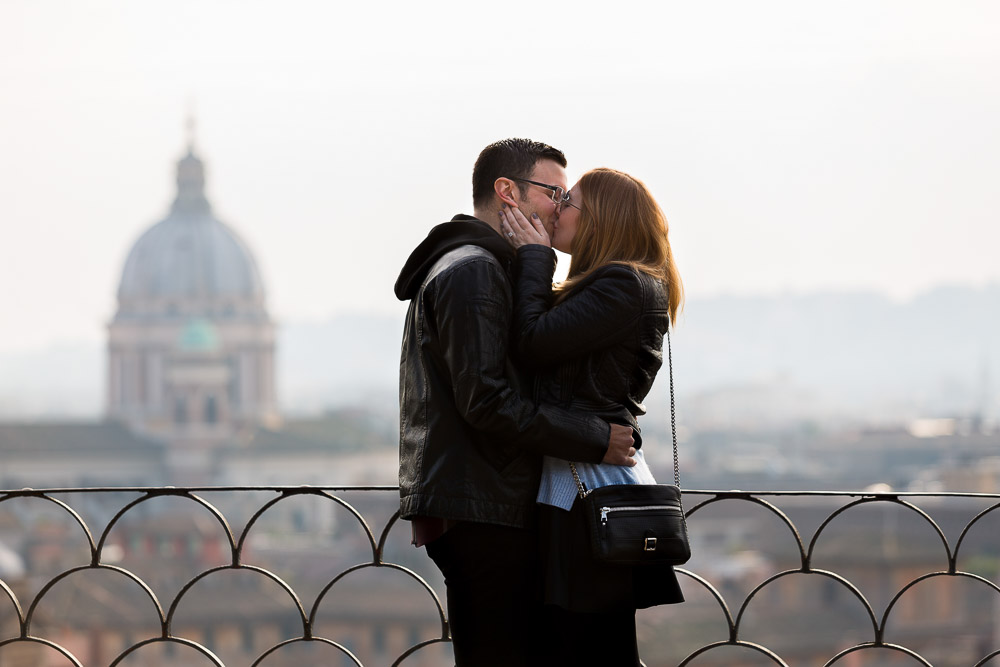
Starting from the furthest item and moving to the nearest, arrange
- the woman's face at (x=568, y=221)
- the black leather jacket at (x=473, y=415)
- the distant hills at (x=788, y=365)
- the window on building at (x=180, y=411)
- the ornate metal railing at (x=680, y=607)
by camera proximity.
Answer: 1. the distant hills at (x=788, y=365)
2. the window on building at (x=180, y=411)
3. the ornate metal railing at (x=680, y=607)
4. the woman's face at (x=568, y=221)
5. the black leather jacket at (x=473, y=415)

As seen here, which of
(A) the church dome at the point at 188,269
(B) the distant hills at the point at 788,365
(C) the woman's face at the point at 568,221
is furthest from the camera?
(B) the distant hills at the point at 788,365

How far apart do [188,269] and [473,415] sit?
6603 centimetres

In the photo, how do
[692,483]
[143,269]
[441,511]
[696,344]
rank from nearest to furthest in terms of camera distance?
[441,511], [692,483], [143,269], [696,344]

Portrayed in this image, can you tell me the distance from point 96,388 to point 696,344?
6358cm

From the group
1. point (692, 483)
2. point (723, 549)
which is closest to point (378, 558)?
point (723, 549)

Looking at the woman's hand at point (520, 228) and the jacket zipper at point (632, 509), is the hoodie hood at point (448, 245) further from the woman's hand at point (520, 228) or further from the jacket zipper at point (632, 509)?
the jacket zipper at point (632, 509)

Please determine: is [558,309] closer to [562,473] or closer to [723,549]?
[562,473]

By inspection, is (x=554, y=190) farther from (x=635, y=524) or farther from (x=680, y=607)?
(x=680, y=607)

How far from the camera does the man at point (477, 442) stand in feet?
4.62

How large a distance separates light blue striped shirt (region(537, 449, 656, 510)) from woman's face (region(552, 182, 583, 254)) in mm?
243

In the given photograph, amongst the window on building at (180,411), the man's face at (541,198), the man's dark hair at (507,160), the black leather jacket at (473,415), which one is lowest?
the window on building at (180,411)

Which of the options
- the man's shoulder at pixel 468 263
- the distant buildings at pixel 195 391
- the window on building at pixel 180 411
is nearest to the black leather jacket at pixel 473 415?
the man's shoulder at pixel 468 263

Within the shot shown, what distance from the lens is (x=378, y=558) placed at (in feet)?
6.55

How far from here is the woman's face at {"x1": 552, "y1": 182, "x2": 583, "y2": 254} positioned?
59.3 inches
